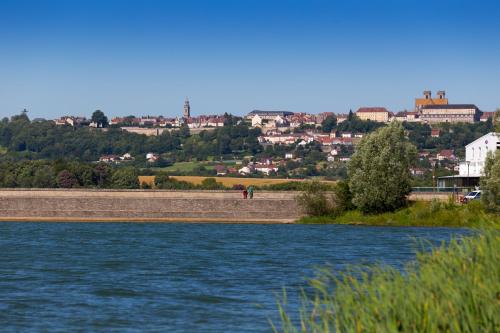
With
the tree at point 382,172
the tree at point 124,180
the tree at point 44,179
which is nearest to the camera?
the tree at point 382,172

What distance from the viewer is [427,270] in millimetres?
15414

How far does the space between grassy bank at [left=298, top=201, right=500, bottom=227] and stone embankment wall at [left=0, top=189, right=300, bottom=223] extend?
355 inches

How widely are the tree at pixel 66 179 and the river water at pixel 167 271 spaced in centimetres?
4878

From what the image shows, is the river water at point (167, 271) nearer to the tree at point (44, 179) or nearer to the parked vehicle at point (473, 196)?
the parked vehicle at point (473, 196)

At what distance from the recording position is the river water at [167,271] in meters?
25.7

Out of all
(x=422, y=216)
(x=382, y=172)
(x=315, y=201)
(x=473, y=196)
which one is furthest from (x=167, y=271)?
(x=473, y=196)

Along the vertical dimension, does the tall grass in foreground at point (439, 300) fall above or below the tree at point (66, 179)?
above

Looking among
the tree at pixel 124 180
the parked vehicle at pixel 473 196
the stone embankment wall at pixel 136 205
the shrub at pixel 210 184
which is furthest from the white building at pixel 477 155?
the tree at pixel 124 180

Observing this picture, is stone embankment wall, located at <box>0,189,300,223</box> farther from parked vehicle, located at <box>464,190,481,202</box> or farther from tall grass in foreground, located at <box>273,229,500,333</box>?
tall grass in foreground, located at <box>273,229,500,333</box>

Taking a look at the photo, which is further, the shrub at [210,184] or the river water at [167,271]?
the shrub at [210,184]

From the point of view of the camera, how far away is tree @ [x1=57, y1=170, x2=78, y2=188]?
11788 cm

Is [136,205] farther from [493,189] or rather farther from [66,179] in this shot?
[66,179]

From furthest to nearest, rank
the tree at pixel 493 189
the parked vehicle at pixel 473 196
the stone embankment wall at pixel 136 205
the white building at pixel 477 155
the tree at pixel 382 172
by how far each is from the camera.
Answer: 1. the white building at pixel 477 155
2. the stone embankment wall at pixel 136 205
3. the parked vehicle at pixel 473 196
4. the tree at pixel 382 172
5. the tree at pixel 493 189

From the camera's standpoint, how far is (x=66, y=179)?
11900cm
